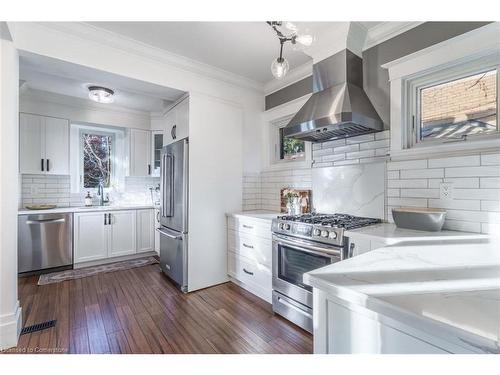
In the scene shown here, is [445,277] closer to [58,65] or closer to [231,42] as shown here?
[231,42]

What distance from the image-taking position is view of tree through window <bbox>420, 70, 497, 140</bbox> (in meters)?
1.74

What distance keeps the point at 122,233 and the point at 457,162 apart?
14.2 feet

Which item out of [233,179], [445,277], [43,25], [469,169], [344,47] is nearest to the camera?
[445,277]

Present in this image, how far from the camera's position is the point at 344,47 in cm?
216

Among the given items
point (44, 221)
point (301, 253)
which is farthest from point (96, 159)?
point (301, 253)

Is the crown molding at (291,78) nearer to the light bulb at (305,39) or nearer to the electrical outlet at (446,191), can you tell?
the light bulb at (305,39)

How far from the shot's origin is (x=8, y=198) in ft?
6.07

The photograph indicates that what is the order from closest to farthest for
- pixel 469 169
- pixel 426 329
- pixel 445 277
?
pixel 426 329
pixel 445 277
pixel 469 169

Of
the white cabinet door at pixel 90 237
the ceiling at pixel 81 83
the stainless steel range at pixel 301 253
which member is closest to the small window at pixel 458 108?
the stainless steel range at pixel 301 253

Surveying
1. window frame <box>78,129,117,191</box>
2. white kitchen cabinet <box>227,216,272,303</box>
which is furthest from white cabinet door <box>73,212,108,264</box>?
white kitchen cabinet <box>227,216,272,303</box>

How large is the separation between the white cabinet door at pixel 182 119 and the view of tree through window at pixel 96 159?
2.19 meters

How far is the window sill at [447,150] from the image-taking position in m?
1.64
